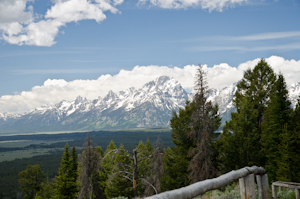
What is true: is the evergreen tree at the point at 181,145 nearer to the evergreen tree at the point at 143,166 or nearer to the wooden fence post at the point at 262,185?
the evergreen tree at the point at 143,166

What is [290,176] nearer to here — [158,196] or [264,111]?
[264,111]

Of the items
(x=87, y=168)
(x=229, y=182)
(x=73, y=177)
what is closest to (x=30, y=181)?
(x=73, y=177)

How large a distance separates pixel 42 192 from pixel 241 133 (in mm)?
46738

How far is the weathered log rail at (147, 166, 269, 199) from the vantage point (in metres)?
3.38

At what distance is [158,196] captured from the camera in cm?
311

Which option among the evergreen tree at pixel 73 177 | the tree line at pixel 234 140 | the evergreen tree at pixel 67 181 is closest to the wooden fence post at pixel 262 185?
the tree line at pixel 234 140

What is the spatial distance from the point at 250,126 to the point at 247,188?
70.5 feet

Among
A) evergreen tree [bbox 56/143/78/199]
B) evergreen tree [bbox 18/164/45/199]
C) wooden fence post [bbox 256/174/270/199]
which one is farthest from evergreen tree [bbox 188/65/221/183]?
evergreen tree [bbox 18/164/45/199]

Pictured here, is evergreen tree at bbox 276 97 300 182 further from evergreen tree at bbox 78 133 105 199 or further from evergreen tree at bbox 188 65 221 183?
evergreen tree at bbox 78 133 105 199

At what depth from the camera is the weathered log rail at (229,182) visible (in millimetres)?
3384

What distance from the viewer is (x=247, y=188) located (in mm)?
4844

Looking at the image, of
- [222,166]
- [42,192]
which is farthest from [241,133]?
[42,192]

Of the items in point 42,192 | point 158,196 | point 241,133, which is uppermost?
point 158,196

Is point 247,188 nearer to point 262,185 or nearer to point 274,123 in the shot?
point 262,185
